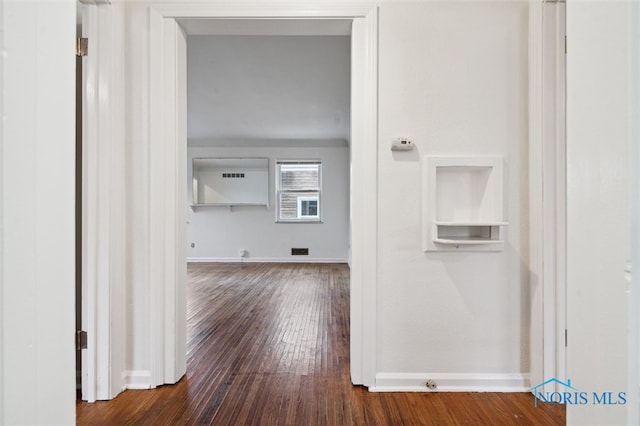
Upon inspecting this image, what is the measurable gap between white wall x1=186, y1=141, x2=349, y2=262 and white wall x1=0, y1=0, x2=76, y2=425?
264 inches

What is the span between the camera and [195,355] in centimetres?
234

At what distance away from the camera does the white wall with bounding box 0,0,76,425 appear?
0.47 metres

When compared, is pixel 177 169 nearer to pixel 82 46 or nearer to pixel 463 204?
pixel 82 46

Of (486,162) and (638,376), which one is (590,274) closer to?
(638,376)

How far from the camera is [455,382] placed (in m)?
1.88

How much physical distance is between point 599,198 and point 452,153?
1.52 meters

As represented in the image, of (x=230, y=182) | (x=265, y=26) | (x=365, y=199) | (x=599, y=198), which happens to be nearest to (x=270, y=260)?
(x=230, y=182)

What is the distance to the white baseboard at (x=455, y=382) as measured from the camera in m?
1.87

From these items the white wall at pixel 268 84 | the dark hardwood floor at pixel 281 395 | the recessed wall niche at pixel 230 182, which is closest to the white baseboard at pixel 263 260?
the recessed wall niche at pixel 230 182

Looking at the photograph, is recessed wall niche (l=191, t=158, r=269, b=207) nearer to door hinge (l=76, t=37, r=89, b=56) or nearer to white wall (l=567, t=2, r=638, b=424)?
door hinge (l=76, t=37, r=89, b=56)

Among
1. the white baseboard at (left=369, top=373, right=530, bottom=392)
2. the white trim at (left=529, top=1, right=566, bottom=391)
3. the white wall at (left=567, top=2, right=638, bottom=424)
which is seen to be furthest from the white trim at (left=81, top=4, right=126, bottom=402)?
the white trim at (left=529, top=1, right=566, bottom=391)

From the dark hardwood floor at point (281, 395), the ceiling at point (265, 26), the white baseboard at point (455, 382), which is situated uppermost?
the ceiling at point (265, 26)

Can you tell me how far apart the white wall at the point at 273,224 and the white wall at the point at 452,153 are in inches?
208

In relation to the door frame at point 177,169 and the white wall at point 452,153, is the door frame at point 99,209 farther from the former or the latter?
the white wall at point 452,153
